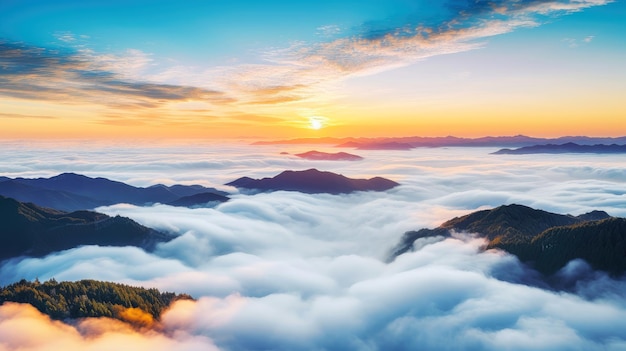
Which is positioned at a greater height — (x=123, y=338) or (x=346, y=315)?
(x=123, y=338)

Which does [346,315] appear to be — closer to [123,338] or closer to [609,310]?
[123,338]

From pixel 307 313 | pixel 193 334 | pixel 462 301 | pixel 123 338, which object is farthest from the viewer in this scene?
pixel 307 313

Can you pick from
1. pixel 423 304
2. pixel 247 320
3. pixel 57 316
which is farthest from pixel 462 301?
pixel 57 316

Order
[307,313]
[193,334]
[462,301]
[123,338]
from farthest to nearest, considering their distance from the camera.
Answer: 1. [307,313]
2. [462,301]
3. [193,334]
4. [123,338]

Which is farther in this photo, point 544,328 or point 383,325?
point 383,325

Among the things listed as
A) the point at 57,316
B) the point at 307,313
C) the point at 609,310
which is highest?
the point at 57,316

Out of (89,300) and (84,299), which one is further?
(89,300)

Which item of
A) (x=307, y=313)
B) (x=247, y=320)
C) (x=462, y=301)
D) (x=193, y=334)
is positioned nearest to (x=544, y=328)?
(x=462, y=301)
